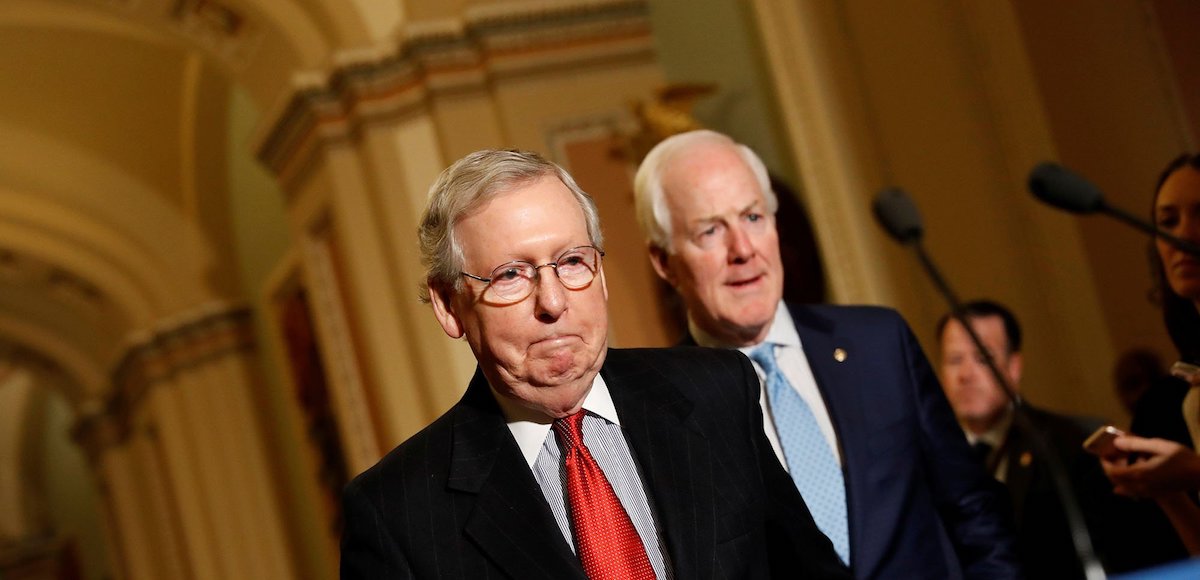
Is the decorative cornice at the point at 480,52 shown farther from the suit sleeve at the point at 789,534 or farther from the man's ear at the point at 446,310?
the suit sleeve at the point at 789,534

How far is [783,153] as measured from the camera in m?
6.64

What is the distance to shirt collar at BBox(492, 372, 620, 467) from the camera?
7.56 ft

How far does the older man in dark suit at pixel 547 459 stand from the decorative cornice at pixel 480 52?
5048mm

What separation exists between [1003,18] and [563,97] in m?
2.86

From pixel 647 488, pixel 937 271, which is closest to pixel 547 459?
pixel 647 488

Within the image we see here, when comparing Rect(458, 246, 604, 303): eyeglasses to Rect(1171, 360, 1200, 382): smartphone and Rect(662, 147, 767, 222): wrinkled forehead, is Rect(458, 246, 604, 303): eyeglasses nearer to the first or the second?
Rect(662, 147, 767, 222): wrinkled forehead

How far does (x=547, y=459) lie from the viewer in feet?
7.57

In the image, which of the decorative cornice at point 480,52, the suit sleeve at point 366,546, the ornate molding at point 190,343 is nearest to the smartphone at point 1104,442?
the suit sleeve at point 366,546

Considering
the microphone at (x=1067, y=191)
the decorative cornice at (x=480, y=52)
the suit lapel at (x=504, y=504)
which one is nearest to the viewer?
the suit lapel at (x=504, y=504)

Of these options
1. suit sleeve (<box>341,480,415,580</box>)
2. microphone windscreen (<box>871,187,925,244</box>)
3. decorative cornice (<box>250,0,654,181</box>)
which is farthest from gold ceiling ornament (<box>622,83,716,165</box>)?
suit sleeve (<box>341,480,415,580</box>)

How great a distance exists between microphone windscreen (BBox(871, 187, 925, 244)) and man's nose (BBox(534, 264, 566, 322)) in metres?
0.73

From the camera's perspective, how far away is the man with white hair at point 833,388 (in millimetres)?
2895

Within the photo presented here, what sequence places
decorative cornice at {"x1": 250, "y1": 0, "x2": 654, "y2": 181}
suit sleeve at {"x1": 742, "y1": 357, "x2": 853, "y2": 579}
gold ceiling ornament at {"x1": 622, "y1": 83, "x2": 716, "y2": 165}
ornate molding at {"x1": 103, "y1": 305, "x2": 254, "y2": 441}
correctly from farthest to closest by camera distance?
ornate molding at {"x1": 103, "y1": 305, "x2": 254, "y2": 441}
decorative cornice at {"x1": 250, "y1": 0, "x2": 654, "y2": 181}
gold ceiling ornament at {"x1": 622, "y1": 83, "x2": 716, "y2": 165}
suit sleeve at {"x1": 742, "y1": 357, "x2": 853, "y2": 579}

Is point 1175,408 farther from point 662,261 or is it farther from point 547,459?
point 547,459
